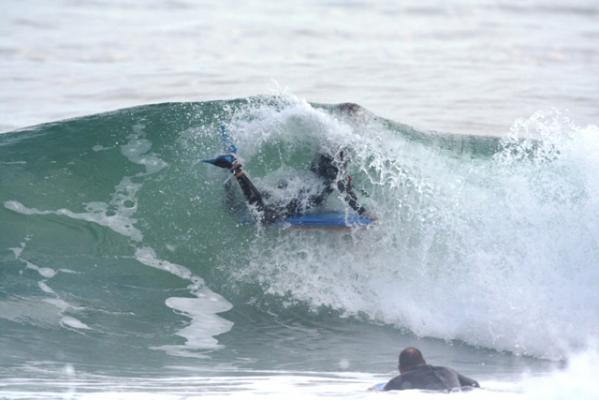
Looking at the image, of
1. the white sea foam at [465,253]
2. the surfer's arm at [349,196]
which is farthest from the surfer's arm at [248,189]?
the surfer's arm at [349,196]

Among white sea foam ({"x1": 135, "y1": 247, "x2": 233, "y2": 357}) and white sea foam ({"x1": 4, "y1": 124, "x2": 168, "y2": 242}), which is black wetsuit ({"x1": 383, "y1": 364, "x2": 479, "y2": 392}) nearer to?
white sea foam ({"x1": 135, "y1": 247, "x2": 233, "y2": 357})

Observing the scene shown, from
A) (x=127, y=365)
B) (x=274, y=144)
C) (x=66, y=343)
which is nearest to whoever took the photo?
(x=127, y=365)

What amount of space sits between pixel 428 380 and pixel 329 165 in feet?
14.1

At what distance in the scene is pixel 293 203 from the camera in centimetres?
1080

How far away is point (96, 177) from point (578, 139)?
6664 mm

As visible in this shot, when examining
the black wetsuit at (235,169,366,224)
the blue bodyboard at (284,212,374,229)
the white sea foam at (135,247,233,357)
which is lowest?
the white sea foam at (135,247,233,357)

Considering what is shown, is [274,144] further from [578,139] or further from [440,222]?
[578,139]

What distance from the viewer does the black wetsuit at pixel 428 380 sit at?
23.1 ft

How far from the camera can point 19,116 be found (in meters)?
16.2

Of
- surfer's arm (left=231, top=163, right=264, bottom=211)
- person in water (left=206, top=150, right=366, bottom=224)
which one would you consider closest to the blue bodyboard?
person in water (left=206, top=150, right=366, bottom=224)

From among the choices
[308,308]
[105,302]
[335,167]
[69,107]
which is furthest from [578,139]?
[69,107]

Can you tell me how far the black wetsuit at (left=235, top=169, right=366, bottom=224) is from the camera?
35.2 ft

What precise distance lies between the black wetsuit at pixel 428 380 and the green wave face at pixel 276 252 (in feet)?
6.93

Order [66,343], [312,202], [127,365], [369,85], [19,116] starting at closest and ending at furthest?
[127,365]
[66,343]
[312,202]
[19,116]
[369,85]
